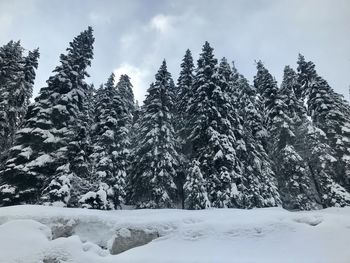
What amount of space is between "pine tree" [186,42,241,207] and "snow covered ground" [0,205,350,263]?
11.2 m

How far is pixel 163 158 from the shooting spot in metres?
27.2

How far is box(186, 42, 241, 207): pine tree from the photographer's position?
77.9 ft

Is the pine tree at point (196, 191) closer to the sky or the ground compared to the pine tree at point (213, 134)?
closer to the ground

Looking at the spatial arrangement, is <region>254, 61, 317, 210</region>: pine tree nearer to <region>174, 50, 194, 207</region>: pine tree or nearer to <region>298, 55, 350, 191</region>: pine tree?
<region>298, 55, 350, 191</region>: pine tree

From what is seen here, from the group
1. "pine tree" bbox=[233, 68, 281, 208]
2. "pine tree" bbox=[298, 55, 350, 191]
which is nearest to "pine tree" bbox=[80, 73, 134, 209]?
"pine tree" bbox=[233, 68, 281, 208]

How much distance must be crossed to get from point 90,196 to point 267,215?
13082 mm

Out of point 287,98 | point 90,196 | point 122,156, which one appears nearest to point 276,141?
point 287,98

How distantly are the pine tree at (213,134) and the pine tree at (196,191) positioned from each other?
78 cm

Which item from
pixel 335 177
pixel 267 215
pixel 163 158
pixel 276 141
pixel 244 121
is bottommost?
pixel 267 215

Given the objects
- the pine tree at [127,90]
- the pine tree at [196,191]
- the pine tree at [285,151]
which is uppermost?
the pine tree at [127,90]

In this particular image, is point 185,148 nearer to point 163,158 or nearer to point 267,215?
point 163,158

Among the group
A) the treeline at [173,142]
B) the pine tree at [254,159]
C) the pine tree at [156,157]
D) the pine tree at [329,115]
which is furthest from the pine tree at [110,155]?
the pine tree at [329,115]

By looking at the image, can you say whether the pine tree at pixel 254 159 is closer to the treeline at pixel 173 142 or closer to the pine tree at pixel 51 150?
the treeline at pixel 173 142

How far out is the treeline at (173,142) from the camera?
21.3m
